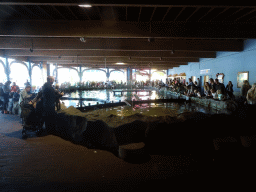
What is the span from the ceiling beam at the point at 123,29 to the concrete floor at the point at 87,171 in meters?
4.48

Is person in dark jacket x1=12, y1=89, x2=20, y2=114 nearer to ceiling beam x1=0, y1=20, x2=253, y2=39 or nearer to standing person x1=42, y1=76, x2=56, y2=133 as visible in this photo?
ceiling beam x1=0, y1=20, x2=253, y2=39

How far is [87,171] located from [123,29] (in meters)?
5.33

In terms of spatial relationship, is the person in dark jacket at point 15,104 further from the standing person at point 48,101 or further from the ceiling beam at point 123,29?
the standing person at point 48,101

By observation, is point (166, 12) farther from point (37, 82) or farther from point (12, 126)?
point (37, 82)

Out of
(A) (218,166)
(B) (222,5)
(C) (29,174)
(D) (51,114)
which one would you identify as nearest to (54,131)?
(D) (51,114)

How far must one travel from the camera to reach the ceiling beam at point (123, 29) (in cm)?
627

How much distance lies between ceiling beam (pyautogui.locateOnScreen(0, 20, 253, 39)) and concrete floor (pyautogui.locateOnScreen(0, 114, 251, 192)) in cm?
448

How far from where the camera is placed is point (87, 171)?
2770 millimetres

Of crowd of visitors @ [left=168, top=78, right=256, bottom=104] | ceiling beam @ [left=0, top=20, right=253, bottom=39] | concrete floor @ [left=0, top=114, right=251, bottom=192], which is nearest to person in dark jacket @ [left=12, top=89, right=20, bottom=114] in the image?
ceiling beam @ [left=0, top=20, right=253, bottom=39]

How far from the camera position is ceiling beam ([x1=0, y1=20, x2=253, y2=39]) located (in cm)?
627

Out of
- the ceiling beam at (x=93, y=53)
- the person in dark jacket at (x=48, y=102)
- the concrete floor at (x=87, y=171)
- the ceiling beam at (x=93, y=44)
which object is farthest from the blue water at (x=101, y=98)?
the concrete floor at (x=87, y=171)

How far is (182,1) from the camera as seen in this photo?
13.4ft

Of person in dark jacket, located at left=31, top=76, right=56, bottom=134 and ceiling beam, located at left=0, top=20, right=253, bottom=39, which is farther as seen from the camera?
ceiling beam, located at left=0, top=20, right=253, bottom=39

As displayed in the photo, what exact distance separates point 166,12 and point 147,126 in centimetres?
418
